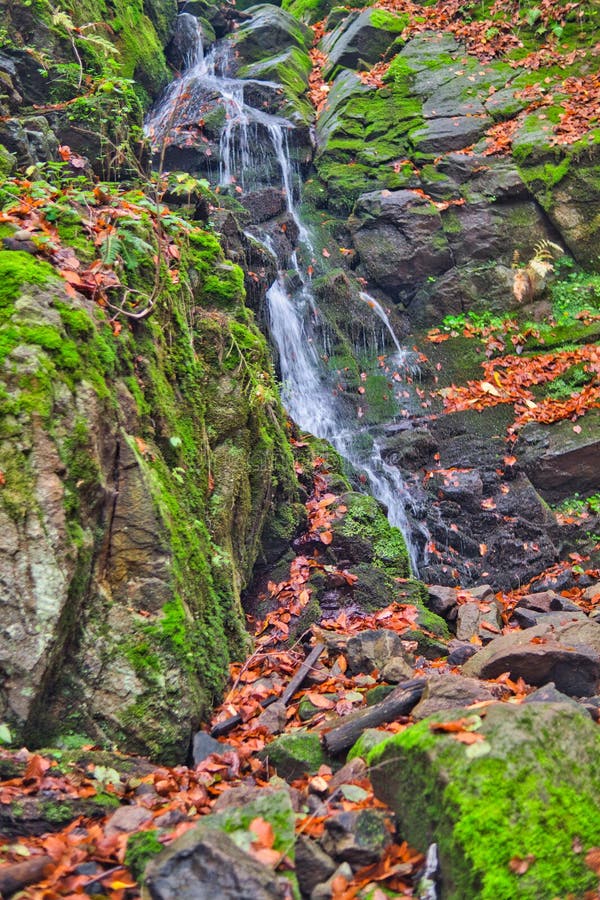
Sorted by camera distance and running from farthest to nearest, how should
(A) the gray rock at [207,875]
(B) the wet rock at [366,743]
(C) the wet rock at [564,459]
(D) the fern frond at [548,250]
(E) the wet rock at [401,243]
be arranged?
1. (E) the wet rock at [401,243]
2. (D) the fern frond at [548,250]
3. (C) the wet rock at [564,459]
4. (B) the wet rock at [366,743]
5. (A) the gray rock at [207,875]

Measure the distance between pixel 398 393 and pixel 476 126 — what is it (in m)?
6.62

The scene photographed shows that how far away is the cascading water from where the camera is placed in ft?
32.5

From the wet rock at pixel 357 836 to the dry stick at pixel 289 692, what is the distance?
62.8 inches

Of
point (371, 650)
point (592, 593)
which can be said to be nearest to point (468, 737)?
point (371, 650)

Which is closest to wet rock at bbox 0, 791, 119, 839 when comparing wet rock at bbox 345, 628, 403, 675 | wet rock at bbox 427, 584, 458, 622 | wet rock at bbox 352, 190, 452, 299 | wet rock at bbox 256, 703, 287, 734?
wet rock at bbox 256, 703, 287, 734

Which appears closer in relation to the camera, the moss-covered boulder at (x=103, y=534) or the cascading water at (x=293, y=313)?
the moss-covered boulder at (x=103, y=534)

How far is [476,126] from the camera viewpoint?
13703mm

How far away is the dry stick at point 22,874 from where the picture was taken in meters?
2.36

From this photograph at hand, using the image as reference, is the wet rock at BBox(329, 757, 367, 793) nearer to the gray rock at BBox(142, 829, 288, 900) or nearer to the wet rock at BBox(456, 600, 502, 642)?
the gray rock at BBox(142, 829, 288, 900)

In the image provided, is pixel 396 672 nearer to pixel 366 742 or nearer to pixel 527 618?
pixel 366 742

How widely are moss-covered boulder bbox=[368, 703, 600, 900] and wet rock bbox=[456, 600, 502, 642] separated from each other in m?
3.50

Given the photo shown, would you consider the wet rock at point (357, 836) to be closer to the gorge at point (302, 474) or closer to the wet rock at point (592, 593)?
the gorge at point (302, 474)

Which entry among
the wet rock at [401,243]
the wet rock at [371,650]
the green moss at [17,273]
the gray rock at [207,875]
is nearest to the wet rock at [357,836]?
the gray rock at [207,875]

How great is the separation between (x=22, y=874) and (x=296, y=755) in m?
1.54
